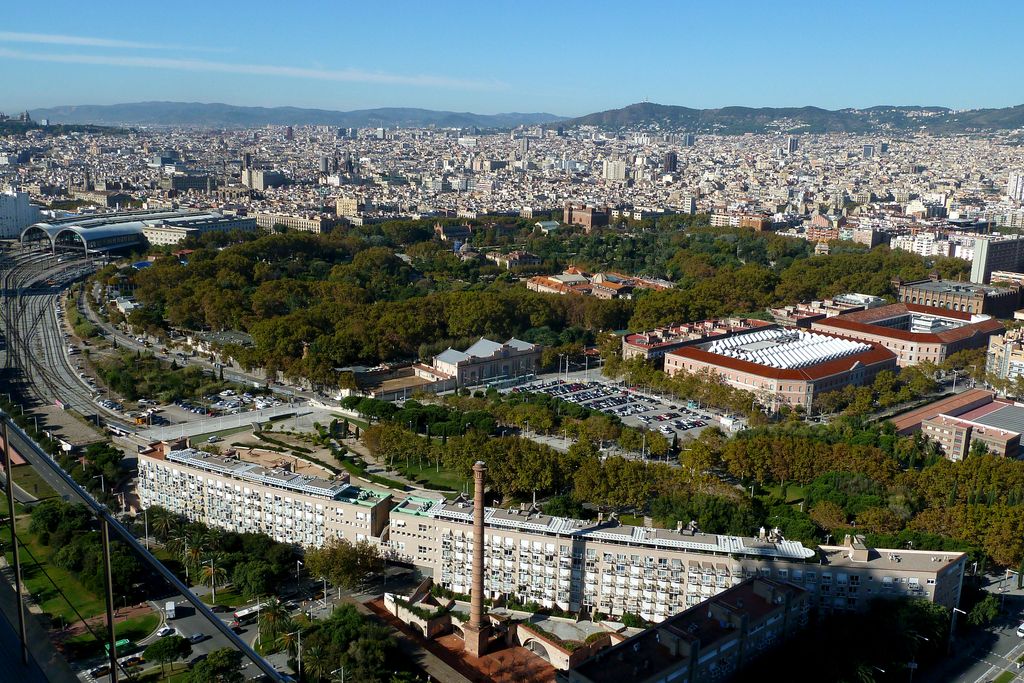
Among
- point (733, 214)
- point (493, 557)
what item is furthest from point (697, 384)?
point (733, 214)

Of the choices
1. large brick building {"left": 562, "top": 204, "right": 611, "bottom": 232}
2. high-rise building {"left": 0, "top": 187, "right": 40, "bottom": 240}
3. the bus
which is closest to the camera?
the bus

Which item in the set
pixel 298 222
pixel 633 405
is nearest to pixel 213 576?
pixel 633 405

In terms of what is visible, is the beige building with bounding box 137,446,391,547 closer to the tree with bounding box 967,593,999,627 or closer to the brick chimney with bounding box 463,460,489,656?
the brick chimney with bounding box 463,460,489,656

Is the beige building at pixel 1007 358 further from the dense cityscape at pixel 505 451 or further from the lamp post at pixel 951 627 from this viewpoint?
the lamp post at pixel 951 627

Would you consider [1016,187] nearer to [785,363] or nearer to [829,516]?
[785,363]

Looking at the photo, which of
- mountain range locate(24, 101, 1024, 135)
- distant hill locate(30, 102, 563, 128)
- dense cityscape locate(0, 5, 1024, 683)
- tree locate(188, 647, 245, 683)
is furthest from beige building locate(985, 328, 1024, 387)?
distant hill locate(30, 102, 563, 128)

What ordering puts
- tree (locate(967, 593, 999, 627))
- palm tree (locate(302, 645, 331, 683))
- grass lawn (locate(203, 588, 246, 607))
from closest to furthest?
palm tree (locate(302, 645, 331, 683)) < tree (locate(967, 593, 999, 627)) < grass lawn (locate(203, 588, 246, 607))
